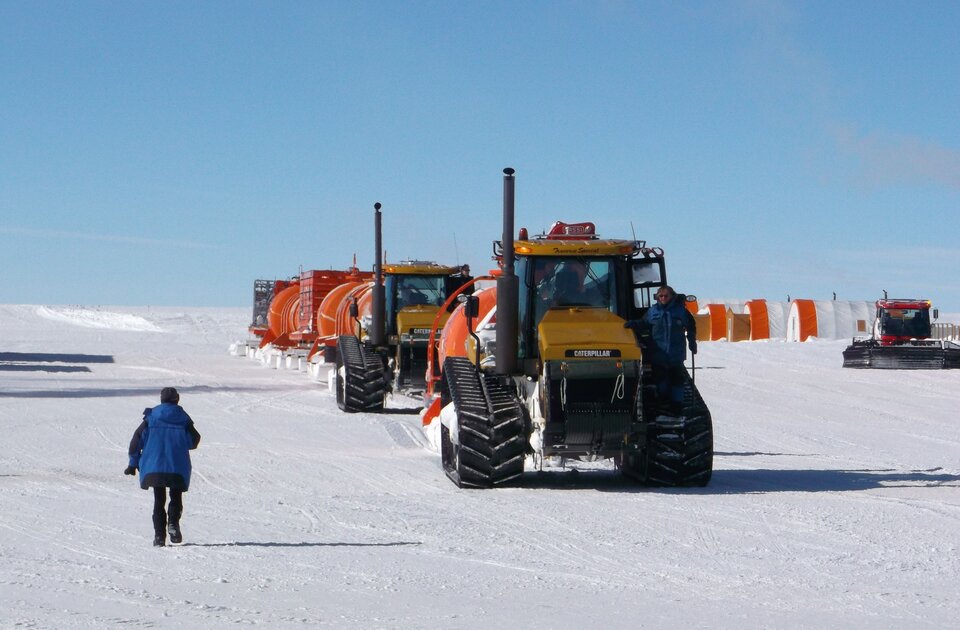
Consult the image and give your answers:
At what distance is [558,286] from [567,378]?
1.27 metres

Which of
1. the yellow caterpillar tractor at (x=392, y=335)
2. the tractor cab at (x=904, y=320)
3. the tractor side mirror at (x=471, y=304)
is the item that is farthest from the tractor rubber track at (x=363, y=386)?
the tractor cab at (x=904, y=320)

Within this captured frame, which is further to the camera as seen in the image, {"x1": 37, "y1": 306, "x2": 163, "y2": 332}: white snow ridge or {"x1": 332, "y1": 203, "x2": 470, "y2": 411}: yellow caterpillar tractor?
{"x1": 37, "y1": 306, "x2": 163, "y2": 332}: white snow ridge

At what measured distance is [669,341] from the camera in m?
12.8

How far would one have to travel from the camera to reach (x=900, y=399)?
28000 millimetres

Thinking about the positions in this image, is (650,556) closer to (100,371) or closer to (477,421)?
(477,421)

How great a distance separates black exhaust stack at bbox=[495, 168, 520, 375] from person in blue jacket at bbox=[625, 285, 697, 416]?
103 cm

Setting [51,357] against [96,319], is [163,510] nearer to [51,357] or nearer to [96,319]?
[51,357]

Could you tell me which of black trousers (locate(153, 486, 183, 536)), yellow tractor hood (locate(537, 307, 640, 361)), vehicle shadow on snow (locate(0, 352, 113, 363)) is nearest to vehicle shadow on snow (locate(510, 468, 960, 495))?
yellow tractor hood (locate(537, 307, 640, 361))

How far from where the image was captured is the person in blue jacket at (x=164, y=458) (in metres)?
9.61

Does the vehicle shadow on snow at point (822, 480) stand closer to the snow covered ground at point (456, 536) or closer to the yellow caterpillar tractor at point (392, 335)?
the snow covered ground at point (456, 536)

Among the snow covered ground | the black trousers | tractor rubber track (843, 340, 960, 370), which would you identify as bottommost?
the snow covered ground

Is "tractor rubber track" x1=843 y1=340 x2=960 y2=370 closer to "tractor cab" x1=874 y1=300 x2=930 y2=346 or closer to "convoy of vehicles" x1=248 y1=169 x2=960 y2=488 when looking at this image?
"tractor cab" x1=874 y1=300 x2=930 y2=346

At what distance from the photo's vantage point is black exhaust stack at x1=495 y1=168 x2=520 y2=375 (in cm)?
1281

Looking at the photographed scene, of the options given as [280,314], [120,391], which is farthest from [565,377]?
[280,314]
